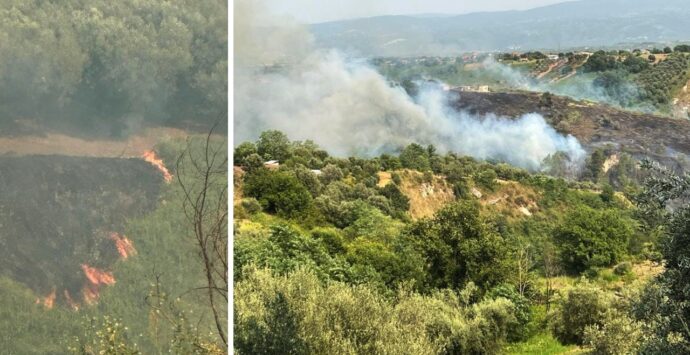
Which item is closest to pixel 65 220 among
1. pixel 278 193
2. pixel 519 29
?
pixel 278 193

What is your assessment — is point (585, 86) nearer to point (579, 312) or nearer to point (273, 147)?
point (273, 147)

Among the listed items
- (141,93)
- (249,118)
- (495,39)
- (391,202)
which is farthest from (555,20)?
(141,93)

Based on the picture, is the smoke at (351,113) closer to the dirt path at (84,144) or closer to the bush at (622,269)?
the bush at (622,269)

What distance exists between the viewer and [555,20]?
14367 millimetres

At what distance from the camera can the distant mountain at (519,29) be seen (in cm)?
1281

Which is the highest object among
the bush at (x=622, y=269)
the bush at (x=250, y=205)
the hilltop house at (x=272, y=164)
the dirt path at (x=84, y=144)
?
the dirt path at (x=84, y=144)

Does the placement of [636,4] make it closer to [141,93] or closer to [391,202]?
[391,202]

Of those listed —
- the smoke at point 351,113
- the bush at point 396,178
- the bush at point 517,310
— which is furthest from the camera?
the bush at point 396,178

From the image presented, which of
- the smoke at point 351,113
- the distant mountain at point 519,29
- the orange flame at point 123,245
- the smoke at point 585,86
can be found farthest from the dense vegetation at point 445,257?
the distant mountain at point 519,29

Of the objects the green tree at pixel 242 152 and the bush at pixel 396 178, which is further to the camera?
the bush at pixel 396 178

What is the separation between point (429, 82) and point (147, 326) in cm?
1383

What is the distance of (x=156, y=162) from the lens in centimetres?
263

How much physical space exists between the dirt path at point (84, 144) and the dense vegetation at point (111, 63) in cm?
4

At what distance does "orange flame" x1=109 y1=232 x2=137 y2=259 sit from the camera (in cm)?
253
